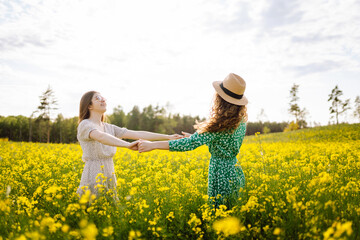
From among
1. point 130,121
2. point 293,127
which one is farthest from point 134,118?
point 293,127

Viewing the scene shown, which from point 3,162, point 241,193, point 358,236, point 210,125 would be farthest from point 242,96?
→ point 3,162

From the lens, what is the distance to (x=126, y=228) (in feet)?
7.97

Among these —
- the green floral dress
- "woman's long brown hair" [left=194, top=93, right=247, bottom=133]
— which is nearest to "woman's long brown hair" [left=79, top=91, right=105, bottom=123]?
the green floral dress

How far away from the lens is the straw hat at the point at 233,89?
2936 mm

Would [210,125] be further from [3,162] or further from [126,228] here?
[3,162]

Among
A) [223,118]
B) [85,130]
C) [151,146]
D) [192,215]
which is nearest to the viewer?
[192,215]

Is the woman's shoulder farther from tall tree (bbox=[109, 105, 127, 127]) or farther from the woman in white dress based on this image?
tall tree (bbox=[109, 105, 127, 127])

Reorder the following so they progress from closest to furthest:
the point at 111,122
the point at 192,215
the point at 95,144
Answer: the point at 192,215 → the point at 95,144 → the point at 111,122

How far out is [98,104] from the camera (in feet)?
12.1

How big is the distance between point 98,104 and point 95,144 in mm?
601

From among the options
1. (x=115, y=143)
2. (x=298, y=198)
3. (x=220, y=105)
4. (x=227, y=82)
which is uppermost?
(x=227, y=82)

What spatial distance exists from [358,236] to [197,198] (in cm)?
180

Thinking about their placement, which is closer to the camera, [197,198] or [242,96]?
[242,96]

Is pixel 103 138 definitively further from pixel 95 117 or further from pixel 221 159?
pixel 221 159
